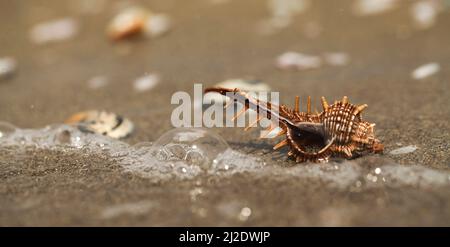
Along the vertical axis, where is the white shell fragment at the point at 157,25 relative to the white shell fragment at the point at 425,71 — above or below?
above

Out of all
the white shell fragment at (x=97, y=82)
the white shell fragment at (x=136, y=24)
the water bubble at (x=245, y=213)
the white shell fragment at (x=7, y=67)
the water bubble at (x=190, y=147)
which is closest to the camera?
the water bubble at (x=245, y=213)

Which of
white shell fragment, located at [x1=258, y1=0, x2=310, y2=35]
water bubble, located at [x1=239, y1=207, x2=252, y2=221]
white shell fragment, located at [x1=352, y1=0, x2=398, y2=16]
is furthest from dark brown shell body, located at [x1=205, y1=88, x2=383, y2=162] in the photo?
white shell fragment, located at [x1=352, y1=0, x2=398, y2=16]

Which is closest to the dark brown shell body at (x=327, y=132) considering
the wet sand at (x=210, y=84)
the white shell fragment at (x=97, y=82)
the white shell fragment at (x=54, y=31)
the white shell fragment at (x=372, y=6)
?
the wet sand at (x=210, y=84)

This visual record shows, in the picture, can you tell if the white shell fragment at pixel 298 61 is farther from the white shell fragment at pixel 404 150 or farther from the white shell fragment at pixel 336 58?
the white shell fragment at pixel 404 150

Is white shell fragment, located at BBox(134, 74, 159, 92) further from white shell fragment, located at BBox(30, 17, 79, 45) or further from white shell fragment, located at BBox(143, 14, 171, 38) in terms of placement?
white shell fragment, located at BBox(30, 17, 79, 45)

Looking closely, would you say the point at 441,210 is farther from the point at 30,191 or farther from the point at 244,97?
the point at 30,191
